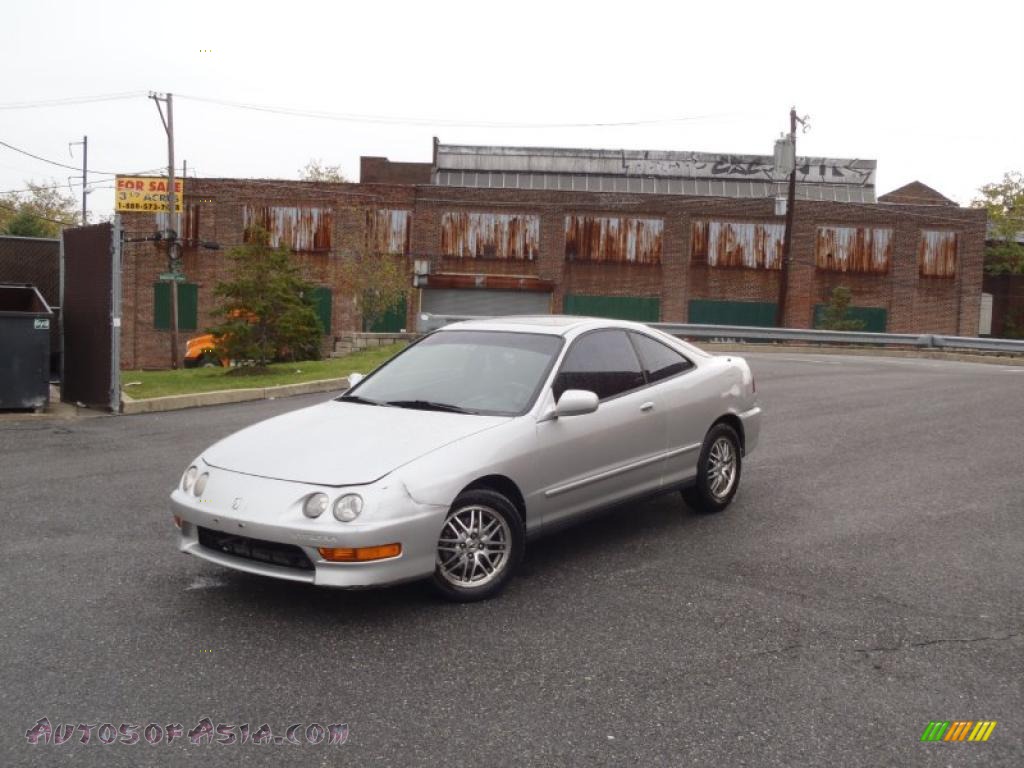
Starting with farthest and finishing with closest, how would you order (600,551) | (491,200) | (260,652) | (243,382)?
(491,200)
(243,382)
(600,551)
(260,652)

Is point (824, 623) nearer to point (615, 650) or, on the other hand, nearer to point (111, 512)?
point (615, 650)

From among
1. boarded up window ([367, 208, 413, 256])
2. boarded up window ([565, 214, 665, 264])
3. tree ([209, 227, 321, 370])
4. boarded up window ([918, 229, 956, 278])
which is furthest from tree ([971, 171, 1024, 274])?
tree ([209, 227, 321, 370])

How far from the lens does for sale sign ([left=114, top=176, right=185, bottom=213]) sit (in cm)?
4272

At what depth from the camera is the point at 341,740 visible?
371cm

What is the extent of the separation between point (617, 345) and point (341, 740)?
12.0 ft

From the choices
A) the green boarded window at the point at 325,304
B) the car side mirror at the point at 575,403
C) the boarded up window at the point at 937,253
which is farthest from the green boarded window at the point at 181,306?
the car side mirror at the point at 575,403

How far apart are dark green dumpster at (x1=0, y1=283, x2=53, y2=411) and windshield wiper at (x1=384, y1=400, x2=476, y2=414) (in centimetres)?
866

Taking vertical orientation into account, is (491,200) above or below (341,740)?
above

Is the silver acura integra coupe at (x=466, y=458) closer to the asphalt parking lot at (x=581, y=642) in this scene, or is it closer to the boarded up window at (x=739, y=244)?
the asphalt parking lot at (x=581, y=642)

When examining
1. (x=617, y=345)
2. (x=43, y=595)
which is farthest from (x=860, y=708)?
(x=43, y=595)

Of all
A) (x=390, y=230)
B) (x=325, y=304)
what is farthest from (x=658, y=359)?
(x=390, y=230)

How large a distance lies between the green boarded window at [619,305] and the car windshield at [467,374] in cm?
3966

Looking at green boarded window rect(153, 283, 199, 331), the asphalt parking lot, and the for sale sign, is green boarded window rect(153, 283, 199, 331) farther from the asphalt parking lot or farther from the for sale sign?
the asphalt parking lot

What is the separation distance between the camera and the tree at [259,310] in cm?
1925
